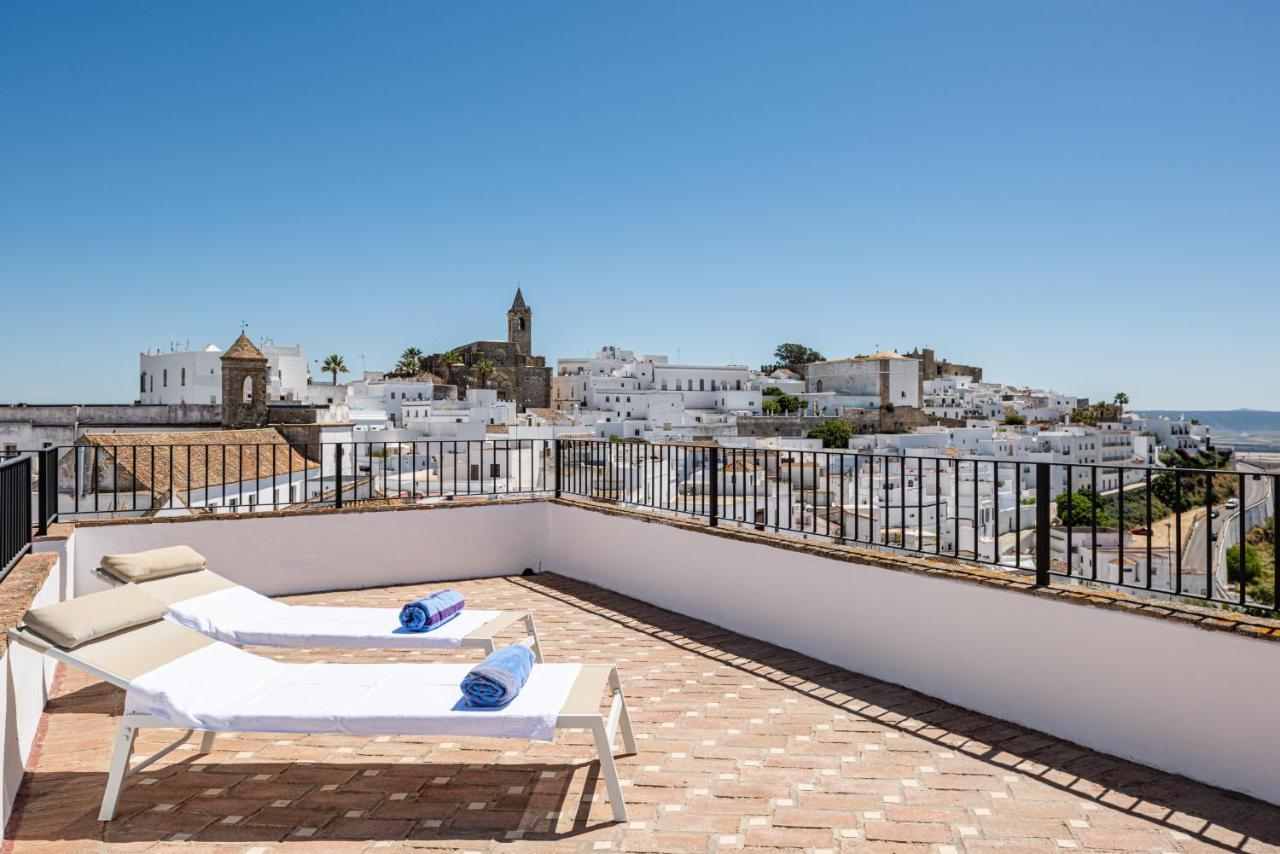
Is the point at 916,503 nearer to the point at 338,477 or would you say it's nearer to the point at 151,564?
the point at 338,477

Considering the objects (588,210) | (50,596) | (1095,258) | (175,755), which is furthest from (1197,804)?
(1095,258)

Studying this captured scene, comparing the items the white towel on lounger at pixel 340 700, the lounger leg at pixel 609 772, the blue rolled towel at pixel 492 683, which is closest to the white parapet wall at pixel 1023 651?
the white towel on lounger at pixel 340 700

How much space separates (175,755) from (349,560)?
3468mm

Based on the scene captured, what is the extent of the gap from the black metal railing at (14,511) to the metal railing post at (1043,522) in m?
4.98

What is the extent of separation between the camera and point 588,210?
4628 centimetres

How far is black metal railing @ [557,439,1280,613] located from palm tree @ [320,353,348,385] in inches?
3396

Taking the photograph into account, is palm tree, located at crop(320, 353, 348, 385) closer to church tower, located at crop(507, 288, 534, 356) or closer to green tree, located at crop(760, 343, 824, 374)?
church tower, located at crop(507, 288, 534, 356)

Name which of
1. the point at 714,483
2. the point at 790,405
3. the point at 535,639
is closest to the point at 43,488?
the point at 535,639

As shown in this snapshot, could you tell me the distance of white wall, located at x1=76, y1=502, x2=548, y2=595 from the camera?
5.89 metres

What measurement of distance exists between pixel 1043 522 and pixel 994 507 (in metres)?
0.33

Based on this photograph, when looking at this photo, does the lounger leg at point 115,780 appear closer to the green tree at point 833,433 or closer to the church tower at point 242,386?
the church tower at point 242,386

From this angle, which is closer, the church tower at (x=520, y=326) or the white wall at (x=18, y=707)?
the white wall at (x=18, y=707)

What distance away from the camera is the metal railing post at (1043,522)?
3.68 m

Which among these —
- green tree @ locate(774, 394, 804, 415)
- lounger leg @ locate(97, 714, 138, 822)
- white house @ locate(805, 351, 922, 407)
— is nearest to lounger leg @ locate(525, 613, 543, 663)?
lounger leg @ locate(97, 714, 138, 822)
